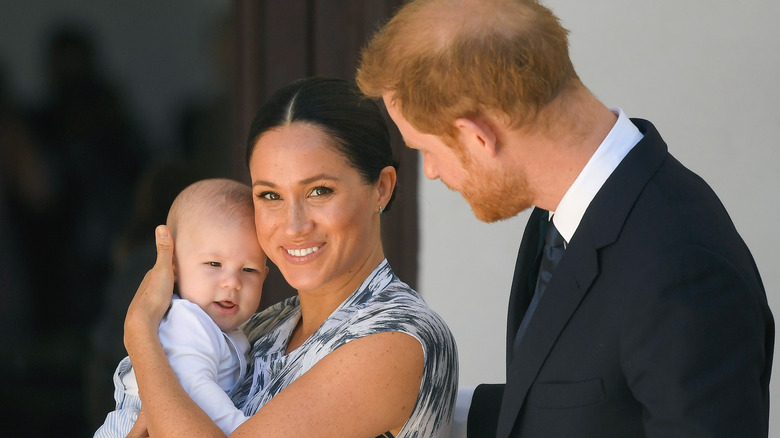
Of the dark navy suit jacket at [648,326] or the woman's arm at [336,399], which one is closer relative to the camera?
the dark navy suit jacket at [648,326]

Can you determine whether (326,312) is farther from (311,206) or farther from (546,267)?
(546,267)

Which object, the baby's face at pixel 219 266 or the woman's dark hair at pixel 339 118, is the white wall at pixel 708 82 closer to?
the woman's dark hair at pixel 339 118

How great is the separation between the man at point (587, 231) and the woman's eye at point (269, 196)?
0.54 metres

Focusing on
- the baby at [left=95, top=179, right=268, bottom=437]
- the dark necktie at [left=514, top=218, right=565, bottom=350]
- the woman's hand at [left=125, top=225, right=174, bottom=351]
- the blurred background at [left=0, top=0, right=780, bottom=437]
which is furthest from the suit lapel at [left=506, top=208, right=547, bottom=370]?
the blurred background at [left=0, top=0, right=780, bottom=437]

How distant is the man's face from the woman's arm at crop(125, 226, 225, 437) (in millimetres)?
676

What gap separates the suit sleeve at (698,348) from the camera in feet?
4.14

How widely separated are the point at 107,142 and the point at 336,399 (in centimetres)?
218

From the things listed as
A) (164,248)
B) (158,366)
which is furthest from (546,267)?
(164,248)

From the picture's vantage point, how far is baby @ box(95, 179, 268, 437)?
2061mm

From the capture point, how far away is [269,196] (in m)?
2.07

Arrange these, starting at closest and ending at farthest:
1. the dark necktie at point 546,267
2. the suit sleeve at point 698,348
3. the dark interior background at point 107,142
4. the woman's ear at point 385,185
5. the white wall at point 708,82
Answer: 1. the suit sleeve at point 698,348
2. the dark necktie at point 546,267
3. the woman's ear at point 385,185
4. the white wall at point 708,82
5. the dark interior background at point 107,142

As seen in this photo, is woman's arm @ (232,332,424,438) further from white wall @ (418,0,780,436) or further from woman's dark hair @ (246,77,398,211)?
white wall @ (418,0,780,436)

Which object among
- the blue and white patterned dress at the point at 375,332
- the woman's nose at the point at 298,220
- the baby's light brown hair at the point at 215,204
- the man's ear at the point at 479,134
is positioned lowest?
the blue and white patterned dress at the point at 375,332

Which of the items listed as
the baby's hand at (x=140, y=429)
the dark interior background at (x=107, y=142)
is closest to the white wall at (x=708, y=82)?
the dark interior background at (x=107, y=142)
